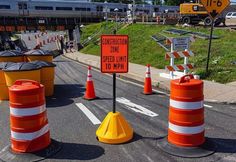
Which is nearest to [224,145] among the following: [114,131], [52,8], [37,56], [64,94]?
[114,131]

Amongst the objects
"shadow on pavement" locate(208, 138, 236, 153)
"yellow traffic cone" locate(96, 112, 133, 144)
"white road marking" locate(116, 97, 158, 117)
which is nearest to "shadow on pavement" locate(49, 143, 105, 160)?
"yellow traffic cone" locate(96, 112, 133, 144)

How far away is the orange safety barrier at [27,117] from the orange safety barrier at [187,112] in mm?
2360

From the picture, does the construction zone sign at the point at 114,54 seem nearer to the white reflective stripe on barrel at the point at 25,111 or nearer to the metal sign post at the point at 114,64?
the metal sign post at the point at 114,64

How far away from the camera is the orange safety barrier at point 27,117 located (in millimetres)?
5637

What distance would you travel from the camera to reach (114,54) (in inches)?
253

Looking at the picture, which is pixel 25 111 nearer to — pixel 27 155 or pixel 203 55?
pixel 27 155

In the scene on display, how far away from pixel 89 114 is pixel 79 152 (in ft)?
8.58

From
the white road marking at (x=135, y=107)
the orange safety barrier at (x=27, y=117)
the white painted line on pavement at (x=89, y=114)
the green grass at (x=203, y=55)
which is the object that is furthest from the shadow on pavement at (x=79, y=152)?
the green grass at (x=203, y=55)

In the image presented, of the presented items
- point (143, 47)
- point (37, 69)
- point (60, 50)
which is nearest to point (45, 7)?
point (60, 50)

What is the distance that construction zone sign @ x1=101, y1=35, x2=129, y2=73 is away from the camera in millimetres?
6371

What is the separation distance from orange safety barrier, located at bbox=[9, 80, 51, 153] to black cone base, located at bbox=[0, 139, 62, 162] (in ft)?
0.30

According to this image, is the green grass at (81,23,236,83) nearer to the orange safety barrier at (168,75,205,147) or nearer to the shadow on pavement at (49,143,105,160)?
the orange safety barrier at (168,75,205,147)

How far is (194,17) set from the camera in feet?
118

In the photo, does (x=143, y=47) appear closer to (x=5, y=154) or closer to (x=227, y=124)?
(x=227, y=124)
